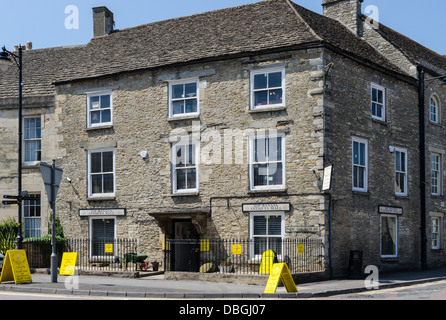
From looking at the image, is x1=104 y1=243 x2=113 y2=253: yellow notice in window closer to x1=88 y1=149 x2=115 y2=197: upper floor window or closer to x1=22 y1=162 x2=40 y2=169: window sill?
x1=88 y1=149 x2=115 y2=197: upper floor window

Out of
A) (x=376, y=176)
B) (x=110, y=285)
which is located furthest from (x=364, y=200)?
(x=110, y=285)

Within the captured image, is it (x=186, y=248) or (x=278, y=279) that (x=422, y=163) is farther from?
(x=278, y=279)

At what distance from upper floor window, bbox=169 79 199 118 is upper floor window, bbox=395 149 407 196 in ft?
27.8

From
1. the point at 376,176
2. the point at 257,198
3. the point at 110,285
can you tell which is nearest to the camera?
the point at 110,285

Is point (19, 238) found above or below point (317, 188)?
below

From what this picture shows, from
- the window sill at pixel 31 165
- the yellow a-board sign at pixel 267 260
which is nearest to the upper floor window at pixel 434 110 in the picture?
the yellow a-board sign at pixel 267 260

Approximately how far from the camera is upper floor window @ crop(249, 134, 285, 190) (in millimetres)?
22109

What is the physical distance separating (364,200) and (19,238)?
12415 millimetres

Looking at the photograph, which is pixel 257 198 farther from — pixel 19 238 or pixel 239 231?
pixel 19 238

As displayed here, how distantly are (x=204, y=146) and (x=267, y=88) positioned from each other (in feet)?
10.3

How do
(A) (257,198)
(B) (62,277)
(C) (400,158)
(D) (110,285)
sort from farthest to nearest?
(C) (400,158)
(A) (257,198)
(B) (62,277)
(D) (110,285)

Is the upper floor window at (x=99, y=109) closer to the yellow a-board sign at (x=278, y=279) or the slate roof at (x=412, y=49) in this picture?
the slate roof at (x=412, y=49)

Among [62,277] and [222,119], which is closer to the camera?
[62,277]

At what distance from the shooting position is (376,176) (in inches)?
954
